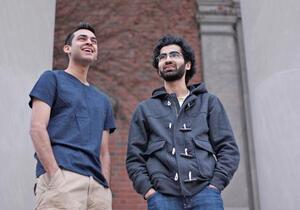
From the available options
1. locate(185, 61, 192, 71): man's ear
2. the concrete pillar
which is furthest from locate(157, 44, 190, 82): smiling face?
the concrete pillar

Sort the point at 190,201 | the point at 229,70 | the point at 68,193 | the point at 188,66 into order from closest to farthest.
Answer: the point at 68,193 < the point at 190,201 < the point at 188,66 < the point at 229,70

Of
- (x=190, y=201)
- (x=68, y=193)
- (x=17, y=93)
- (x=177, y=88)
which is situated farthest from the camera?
(x=17, y=93)

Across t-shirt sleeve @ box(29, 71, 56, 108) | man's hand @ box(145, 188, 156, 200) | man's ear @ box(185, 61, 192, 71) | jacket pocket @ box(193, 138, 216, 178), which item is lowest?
man's hand @ box(145, 188, 156, 200)

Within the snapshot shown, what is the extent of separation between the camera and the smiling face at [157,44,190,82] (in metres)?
3.42

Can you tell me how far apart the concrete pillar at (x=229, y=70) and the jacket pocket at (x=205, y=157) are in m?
3.41

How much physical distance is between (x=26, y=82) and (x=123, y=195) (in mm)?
2407

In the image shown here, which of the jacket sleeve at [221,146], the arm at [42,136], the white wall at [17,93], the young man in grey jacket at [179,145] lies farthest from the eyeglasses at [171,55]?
the white wall at [17,93]

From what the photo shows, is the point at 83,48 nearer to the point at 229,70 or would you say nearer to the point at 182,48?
the point at 182,48

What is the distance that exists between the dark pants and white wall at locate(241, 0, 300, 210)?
1.51m

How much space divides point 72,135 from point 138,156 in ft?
1.41

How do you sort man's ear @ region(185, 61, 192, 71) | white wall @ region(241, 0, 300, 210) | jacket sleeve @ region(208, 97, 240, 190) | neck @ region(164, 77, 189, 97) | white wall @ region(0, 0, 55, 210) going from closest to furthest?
jacket sleeve @ region(208, 97, 240, 190)
neck @ region(164, 77, 189, 97)
man's ear @ region(185, 61, 192, 71)
white wall @ region(0, 0, 55, 210)
white wall @ region(241, 0, 300, 210)

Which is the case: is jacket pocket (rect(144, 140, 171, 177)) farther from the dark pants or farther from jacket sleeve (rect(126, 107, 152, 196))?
the dark pants

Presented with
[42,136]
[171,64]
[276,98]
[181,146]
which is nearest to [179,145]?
[181,146]

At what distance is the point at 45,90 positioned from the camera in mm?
3109
